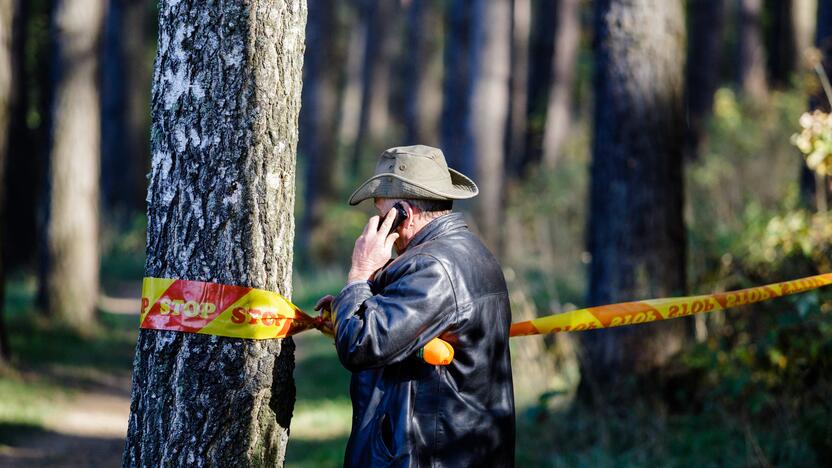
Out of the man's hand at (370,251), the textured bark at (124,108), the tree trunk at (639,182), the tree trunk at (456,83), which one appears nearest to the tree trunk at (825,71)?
the tree trunk at (639,182)

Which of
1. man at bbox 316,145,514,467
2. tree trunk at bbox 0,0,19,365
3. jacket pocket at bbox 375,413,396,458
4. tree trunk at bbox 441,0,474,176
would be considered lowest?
jacket pocket at bbox 375,413,396,458

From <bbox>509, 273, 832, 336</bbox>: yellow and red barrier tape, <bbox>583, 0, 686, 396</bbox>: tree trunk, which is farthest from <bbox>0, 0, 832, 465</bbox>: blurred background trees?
<bbox>509, 273, 832, 336</bbox>: yellow and red barrier tape

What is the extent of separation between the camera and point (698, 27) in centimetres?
2270

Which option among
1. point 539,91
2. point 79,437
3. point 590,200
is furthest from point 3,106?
point 539,91

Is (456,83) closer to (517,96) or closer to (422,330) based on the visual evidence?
(517,96)

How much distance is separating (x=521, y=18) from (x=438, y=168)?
2197cm

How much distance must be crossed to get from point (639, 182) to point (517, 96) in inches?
770

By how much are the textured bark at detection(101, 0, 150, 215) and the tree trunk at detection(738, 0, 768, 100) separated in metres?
13.5

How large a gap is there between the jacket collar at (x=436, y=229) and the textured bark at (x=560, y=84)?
57.5ft

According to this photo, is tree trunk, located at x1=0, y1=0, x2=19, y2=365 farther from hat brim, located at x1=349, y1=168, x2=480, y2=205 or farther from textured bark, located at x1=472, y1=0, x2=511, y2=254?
textured bark, located at x1=472, y1=0, x2=511, y2=254

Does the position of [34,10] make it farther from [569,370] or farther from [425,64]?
[569,370]

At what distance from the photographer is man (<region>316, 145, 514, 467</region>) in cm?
336

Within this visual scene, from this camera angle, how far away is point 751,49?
21.0 meters

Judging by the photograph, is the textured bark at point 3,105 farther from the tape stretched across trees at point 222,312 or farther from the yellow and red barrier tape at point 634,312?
the yellow and red barrier tape at point 634,312
